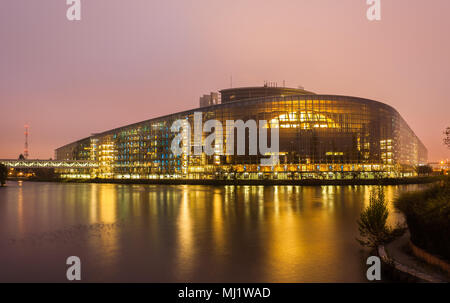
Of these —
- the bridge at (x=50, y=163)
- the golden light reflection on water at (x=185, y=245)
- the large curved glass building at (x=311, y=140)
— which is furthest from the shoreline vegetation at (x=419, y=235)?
the bridge at (x=50, y=163)

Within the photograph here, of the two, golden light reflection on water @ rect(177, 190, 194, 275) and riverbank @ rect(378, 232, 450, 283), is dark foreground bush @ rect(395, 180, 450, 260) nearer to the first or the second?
riverbank @ rect(378, 232, 450, 283)

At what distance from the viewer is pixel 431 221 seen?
41.2 feet

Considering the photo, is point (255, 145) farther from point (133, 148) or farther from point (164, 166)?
point (133, 148)

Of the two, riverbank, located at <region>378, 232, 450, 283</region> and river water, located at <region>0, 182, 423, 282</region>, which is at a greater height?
riverbank, located at <region>378, 232, 450, 283</region>

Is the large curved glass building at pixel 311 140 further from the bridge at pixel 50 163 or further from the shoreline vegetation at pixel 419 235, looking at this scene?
the shoreline vegetation at pixel 419 235
